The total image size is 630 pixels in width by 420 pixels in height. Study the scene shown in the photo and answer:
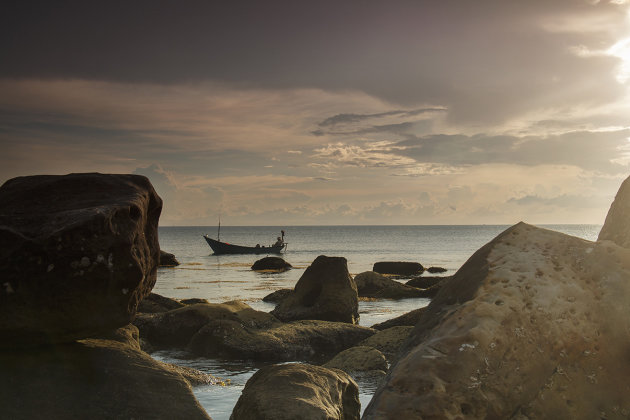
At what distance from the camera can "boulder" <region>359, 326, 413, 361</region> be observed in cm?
1368

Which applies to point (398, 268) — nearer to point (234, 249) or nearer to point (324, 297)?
point (324, 297)

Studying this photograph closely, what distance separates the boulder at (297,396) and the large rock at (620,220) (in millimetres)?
4030

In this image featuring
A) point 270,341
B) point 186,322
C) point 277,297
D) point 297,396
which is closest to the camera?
point 297,396

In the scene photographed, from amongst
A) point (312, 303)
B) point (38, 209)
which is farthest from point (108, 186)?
point (312, 303)

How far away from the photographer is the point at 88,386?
675 cm

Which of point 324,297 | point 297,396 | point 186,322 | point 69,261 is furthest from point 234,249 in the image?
point 69,261

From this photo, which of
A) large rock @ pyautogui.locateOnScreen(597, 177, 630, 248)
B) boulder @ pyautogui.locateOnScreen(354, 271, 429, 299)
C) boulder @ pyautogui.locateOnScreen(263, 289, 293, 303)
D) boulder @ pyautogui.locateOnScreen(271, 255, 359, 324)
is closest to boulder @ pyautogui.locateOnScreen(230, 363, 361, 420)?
large rock @ pyautogui.locateOnScreen(597, 177, 630, 248)

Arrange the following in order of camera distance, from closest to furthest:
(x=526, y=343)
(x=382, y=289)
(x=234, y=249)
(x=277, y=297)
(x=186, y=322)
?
(x=526, y=343) < (x=186, y=322) < (x=277, y=297) < (x=382, y=289) < (x=234, y=249)

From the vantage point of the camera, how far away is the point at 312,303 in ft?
65.9

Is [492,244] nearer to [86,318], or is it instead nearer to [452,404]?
[452,404]

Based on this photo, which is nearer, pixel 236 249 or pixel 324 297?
pixel 324 297

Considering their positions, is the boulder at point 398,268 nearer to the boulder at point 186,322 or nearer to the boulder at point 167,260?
the boulder at point 167,260

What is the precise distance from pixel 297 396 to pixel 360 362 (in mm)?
4864

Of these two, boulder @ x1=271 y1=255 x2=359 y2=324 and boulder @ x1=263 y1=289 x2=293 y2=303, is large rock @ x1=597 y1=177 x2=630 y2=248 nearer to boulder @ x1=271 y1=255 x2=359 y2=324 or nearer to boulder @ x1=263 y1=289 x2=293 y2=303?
boulder @ x1=271 y1=255 x2=359 y2=324
